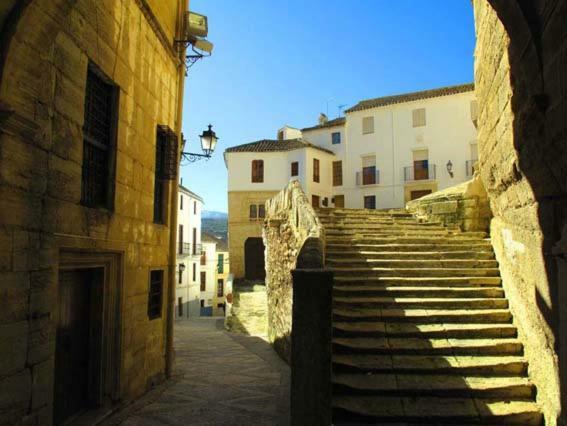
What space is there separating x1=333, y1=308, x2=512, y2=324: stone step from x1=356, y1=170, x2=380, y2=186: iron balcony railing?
79.5 ft

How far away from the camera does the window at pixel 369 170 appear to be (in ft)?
96.3

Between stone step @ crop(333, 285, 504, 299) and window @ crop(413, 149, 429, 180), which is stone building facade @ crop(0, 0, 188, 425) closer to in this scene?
stone step @ crop(333, 285, 504, 299)

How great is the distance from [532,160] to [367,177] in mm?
26124

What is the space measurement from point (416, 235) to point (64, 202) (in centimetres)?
620

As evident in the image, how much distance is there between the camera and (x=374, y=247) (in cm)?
753

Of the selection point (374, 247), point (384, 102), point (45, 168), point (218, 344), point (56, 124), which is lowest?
point (218, 344)

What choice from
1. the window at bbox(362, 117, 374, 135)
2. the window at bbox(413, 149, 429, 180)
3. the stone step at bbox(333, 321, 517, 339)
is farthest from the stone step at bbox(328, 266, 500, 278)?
the window at bbox(362, 117, 374, 135)

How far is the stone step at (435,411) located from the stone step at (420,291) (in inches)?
71.7

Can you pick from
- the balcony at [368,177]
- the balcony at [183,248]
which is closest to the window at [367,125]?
the balcony at [368,177]

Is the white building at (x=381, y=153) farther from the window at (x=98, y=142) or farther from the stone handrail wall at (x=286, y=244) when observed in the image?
the window at (x=98, y=142)

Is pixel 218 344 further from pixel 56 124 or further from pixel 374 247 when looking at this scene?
pixel 56 124

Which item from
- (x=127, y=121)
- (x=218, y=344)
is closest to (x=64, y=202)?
(x=127, y=121)

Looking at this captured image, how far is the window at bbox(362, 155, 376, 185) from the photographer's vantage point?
29.3 meters

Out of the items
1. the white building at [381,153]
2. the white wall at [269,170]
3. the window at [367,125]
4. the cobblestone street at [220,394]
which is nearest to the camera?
the cobblestone street at [220,394]
